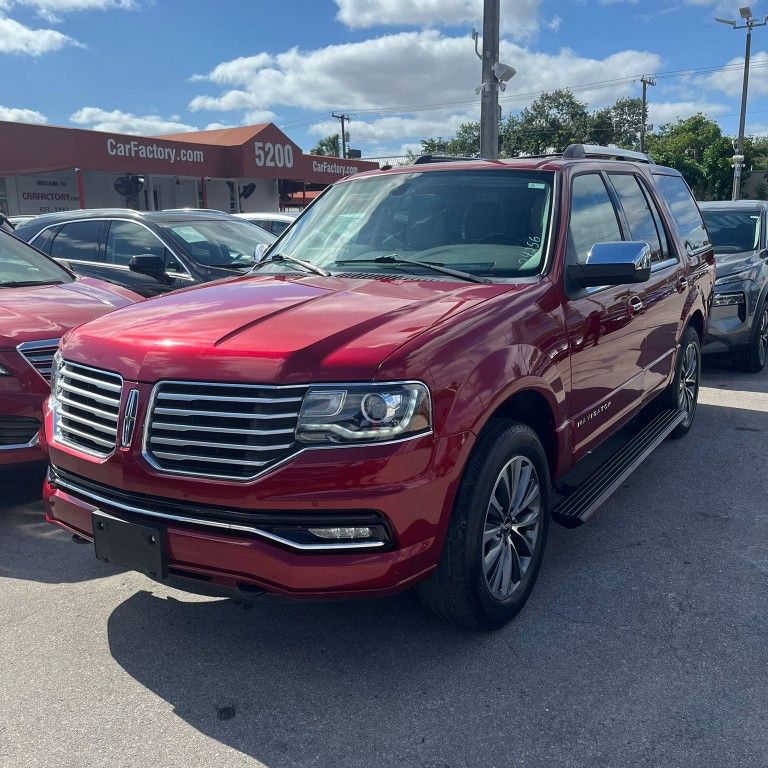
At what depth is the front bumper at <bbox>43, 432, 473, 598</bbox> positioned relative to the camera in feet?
8.33

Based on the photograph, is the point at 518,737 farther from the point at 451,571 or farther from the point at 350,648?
the point at 350,648

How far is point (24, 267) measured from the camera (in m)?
5.76

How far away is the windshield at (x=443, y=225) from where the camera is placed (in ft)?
12.4

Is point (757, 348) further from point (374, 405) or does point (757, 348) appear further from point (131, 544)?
point (131, 544)

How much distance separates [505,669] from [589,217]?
2.43 m

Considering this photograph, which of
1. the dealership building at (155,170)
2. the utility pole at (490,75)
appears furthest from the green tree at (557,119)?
the utility pole at (490,75)

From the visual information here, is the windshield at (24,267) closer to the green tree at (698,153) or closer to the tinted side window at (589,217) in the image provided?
the tinted side window at (589,217)

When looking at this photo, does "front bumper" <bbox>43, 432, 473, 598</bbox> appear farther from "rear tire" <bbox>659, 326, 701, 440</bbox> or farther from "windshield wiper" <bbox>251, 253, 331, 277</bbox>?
"rear tire" <bbox>659, 326, 701, 440</bbox>

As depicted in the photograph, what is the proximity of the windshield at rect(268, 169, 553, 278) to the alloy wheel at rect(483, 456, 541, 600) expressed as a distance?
3.20 feet

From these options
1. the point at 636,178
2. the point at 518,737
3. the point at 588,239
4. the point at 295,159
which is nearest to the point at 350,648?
the point at 518,737

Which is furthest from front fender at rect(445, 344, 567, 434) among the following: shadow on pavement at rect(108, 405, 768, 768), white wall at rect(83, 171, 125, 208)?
white wall at rect(83, 171, 125, 208)

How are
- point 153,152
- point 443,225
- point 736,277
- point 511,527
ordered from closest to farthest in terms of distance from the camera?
point 511,527 → point 443,225 → point 736,277 → point 153,152

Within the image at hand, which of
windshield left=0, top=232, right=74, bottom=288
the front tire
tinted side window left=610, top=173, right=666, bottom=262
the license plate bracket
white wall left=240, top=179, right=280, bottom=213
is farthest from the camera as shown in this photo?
white wall left=240, top=179, right=280, bottom=213

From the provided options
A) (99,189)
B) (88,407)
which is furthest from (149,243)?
(99,189)
